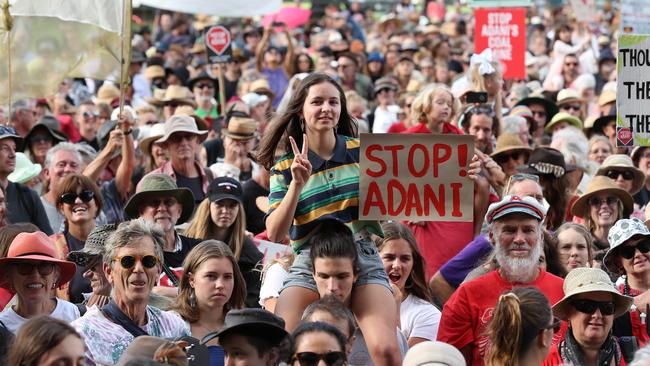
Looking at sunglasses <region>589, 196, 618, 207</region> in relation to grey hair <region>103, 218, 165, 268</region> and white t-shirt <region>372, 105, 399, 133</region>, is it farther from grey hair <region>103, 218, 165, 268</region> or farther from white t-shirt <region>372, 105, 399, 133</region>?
white t-shirt <region>372, 105, 399, 133</region>

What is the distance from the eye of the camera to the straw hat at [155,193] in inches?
426

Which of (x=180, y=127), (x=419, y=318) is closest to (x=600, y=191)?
(x=419, y=318)

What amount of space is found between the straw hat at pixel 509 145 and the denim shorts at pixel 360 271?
14.5ft

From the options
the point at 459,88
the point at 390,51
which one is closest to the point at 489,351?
the point at 459,88

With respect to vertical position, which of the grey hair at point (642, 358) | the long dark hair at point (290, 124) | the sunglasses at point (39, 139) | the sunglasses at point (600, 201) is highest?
the long dark hair at point (290, 124)

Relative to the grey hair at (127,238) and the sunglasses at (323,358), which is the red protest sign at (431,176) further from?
the sunglasses at (323,358)

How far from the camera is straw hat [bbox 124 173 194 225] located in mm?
10812

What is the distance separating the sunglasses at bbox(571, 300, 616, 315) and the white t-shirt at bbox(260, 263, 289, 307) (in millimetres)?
1748

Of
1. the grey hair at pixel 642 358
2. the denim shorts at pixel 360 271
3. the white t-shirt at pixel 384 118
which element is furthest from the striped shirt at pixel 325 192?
the white t-shirt at pixel 384 118

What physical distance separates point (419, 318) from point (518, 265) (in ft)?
3.59

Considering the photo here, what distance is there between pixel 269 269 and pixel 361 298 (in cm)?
132

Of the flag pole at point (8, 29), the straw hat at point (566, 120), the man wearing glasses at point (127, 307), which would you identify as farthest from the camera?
the straw hat at point (566, 120)

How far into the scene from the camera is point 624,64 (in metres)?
10.0

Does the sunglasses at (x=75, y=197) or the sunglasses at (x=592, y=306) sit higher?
the sunglasses at (x=75, y=197)
